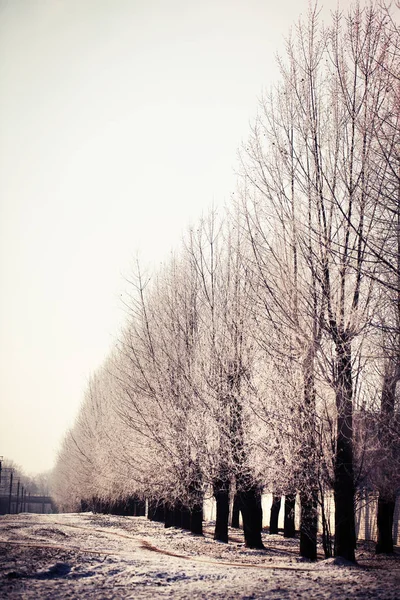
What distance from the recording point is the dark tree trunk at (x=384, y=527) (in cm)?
1603

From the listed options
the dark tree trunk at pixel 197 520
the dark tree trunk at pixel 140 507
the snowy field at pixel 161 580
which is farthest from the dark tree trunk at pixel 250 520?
the dark tree trunk at pixel 140 507

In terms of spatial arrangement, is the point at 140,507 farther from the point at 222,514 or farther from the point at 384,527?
the point at 384,527

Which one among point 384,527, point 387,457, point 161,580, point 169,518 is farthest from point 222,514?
point 161,580

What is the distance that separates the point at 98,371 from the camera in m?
40.9

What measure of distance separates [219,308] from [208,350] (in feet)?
4.25

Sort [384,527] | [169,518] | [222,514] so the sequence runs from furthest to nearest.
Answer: [169,518]
[222,514]
[384,527]

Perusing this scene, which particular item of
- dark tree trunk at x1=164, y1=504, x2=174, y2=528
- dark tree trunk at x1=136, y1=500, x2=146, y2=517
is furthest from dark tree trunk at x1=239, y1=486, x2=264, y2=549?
dark tree trunk at x1=136, y1=500, x2=146, y2=517

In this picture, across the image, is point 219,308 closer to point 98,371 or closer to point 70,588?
point 70,588

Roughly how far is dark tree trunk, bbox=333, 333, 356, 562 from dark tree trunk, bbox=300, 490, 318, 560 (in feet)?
3.62

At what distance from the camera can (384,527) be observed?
53.4 ft

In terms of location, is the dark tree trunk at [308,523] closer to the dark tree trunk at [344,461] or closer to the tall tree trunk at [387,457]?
the dark tree trunk at [344,461]

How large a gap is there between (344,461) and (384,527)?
26.4 ft

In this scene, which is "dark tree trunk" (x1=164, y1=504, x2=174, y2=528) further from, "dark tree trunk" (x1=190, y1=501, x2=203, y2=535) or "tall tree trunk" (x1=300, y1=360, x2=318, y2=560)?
"tall tree trunk" (x1=300, y1=360, x2=318, y2=560)

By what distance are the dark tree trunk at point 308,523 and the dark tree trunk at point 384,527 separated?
184 inches
